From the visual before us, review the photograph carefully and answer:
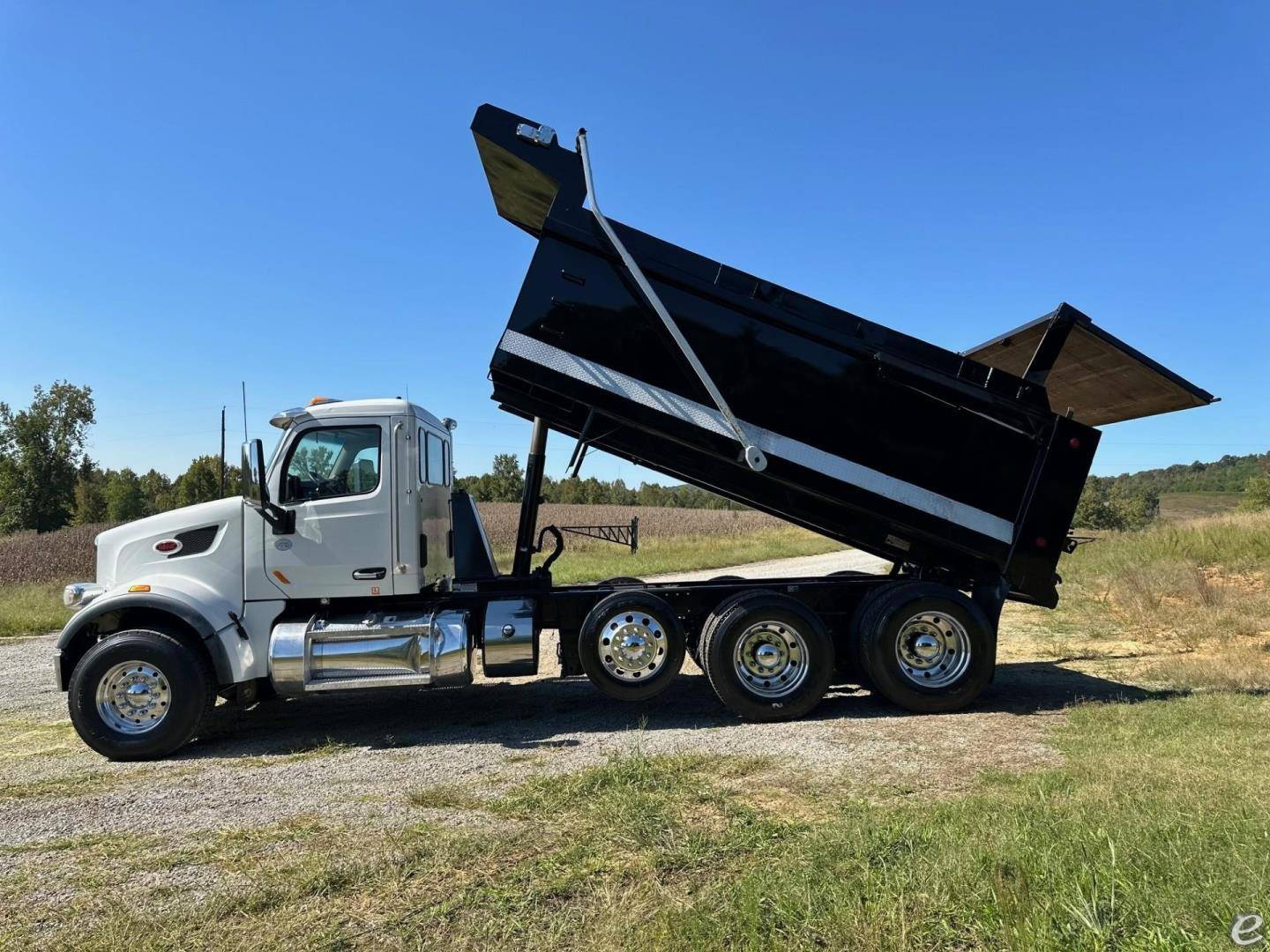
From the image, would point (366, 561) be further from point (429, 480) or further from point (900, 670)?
point (900, 670)

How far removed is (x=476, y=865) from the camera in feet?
12.6

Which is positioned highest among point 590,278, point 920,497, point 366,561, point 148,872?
point 590,278

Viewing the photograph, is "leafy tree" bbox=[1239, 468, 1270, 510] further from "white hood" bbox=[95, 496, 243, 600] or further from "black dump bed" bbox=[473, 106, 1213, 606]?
"white hood" bbox=[95, 496, 243, 600]

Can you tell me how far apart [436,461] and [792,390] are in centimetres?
324

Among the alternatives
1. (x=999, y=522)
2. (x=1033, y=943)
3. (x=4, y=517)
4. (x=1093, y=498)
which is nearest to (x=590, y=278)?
(x=999, y=522)

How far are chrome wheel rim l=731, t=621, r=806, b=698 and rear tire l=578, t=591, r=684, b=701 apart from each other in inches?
21.6

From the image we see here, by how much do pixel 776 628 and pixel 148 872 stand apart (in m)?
4.71

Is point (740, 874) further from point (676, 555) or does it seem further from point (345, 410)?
point (676, 555)

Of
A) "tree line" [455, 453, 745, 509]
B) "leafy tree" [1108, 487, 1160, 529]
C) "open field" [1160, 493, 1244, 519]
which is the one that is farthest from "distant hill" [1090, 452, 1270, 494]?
"tree line" [455, 453, 745, 509]

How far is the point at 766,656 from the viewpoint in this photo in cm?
698

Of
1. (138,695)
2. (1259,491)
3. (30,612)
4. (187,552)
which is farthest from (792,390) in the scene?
(1259,491)

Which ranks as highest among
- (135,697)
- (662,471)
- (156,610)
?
(662,471)

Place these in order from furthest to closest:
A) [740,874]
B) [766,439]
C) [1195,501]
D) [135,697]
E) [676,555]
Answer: [1195,501] → [676,555] → [766,439] → [135,697] → [740,874]

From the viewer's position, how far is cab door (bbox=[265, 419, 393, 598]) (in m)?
6.62
